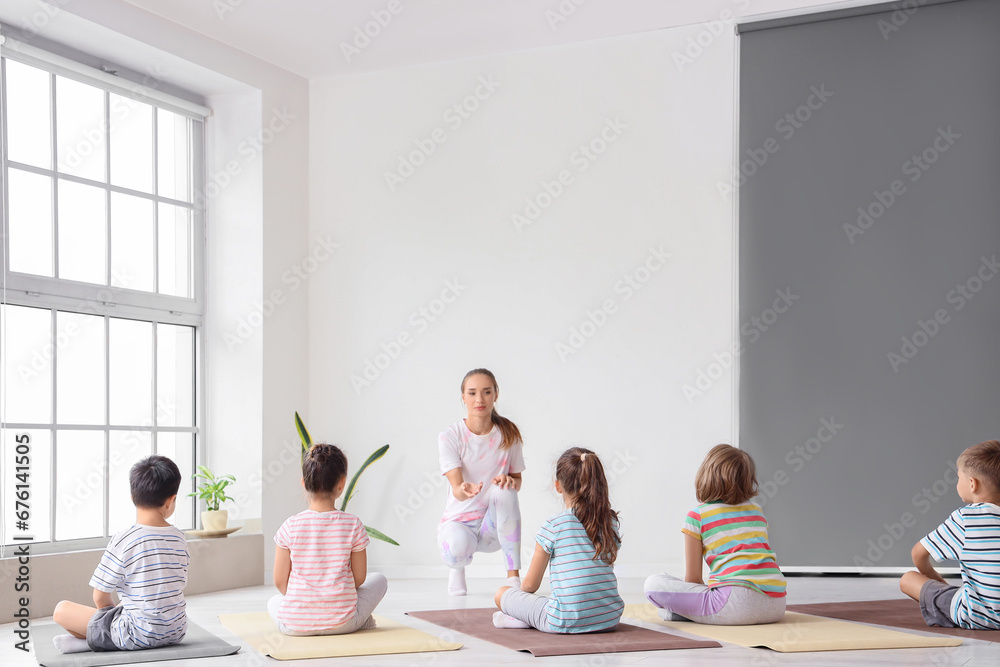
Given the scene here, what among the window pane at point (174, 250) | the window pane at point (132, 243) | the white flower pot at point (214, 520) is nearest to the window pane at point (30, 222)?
the window pane at point (132, 243)

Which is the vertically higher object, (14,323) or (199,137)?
(199,137)

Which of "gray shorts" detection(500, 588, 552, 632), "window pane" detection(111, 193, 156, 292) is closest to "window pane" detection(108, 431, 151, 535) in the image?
"window pane" detection(111, 193, 156, 292)

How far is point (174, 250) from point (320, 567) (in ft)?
8.92

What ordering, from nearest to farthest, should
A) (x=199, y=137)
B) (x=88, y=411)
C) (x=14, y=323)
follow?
1. (x=14, y=323)
2. (x=88, y=411)
3. (x=199, y=137)

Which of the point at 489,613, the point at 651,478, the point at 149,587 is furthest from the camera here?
the point at 651,478

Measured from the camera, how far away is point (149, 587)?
2.64 metres

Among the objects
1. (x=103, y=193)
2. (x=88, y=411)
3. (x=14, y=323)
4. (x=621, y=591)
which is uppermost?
(x=103, y=193)

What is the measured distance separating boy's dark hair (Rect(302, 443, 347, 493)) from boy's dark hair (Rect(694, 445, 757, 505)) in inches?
46.0

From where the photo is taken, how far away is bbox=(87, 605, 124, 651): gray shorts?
2.67 metres

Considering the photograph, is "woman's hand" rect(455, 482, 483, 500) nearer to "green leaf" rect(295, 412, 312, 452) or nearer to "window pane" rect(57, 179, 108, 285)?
"green leaf" rect(295, 412, 312, 452)

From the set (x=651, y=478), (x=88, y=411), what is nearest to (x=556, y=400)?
(x=651, y=478)

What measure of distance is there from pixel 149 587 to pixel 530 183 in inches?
123

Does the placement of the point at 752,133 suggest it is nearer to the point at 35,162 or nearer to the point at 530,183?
the point at 530,183

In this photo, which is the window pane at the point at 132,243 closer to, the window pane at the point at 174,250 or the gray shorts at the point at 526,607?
the window pane at the point at 174,250
